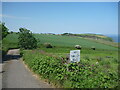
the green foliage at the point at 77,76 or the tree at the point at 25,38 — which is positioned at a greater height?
the tree at the point at 25,38

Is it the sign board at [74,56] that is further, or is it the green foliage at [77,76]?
the sign board at [74,56]

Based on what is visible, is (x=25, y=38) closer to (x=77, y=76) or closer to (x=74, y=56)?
(x=74, y=56)

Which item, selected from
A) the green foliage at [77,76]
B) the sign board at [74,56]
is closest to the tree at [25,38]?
the green foliage at [77,76]

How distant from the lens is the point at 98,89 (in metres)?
7.34

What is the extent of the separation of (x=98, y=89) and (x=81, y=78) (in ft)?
3.03

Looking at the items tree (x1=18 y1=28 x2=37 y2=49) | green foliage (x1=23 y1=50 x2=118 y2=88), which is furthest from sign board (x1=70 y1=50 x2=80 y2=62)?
tree (x1=18 y1=28 x2=37 y2=49)

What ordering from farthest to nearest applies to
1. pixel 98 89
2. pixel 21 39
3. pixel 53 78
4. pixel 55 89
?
pixel 21 39 < pixel 53 78 < pixel 55 89 < pixel 98 89

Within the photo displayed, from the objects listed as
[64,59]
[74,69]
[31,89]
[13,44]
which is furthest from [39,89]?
[13,44]

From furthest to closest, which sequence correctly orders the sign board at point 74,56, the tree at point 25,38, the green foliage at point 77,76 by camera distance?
the tree at point 25,38
the sign board at point 74,56
the green foliage at point 77,76

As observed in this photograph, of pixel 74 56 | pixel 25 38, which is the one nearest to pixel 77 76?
pixel 74 56

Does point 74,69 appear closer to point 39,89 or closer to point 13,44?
point 39,89

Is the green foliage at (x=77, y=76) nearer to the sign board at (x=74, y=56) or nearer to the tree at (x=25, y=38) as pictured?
the sign board at (x=74, y=56)

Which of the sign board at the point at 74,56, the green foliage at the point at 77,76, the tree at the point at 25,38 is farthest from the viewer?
the tree at the point at 25,38

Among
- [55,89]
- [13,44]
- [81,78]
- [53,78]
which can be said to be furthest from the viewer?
[13,44]
